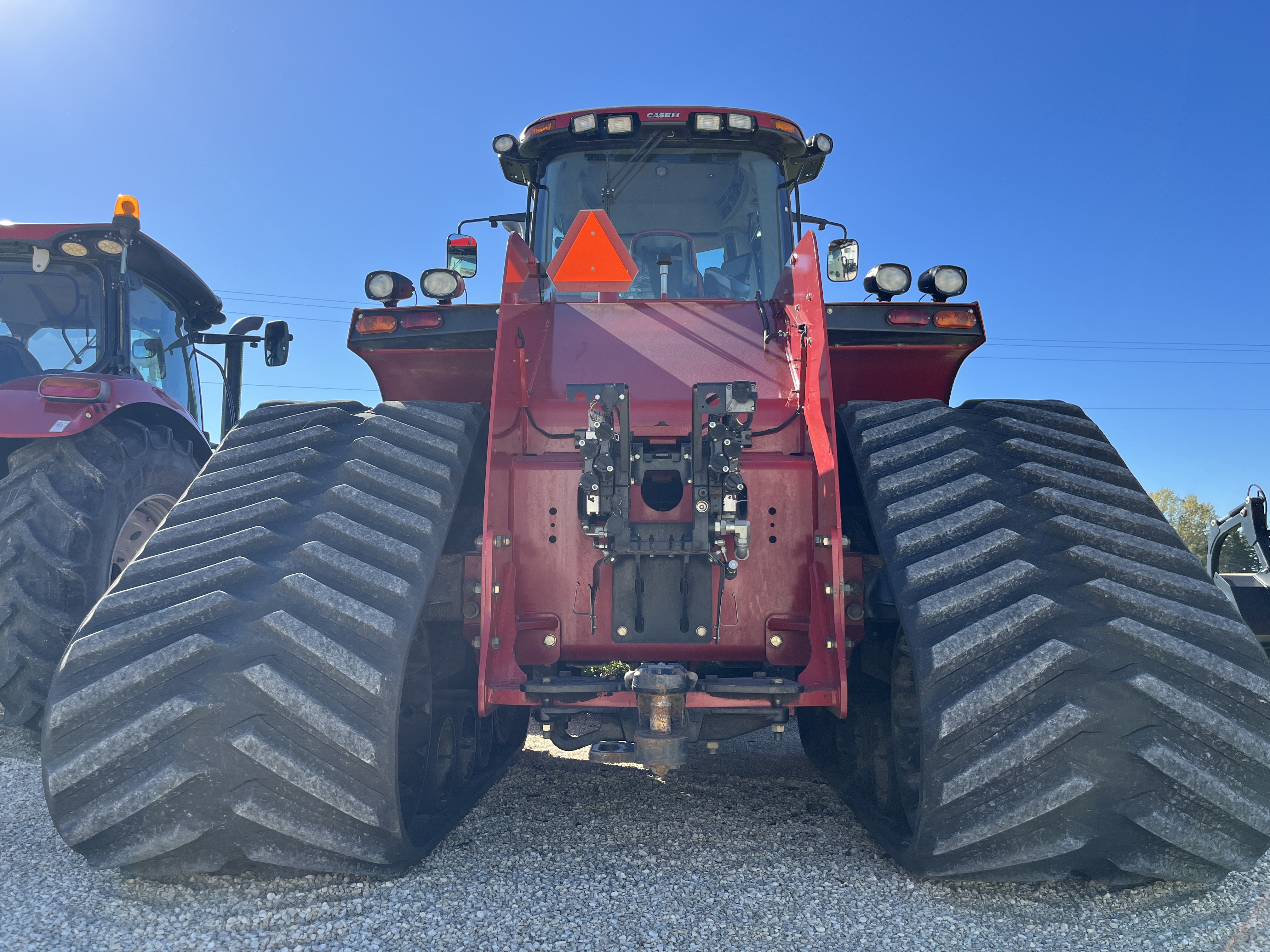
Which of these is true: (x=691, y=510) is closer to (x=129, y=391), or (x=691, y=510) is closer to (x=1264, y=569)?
(x=129, y=391)

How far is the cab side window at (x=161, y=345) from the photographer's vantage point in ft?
17.2

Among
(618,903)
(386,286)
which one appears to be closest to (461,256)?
(386,286)

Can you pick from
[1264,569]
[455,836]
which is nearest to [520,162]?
[455,836]

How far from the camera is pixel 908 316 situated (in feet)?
11.5

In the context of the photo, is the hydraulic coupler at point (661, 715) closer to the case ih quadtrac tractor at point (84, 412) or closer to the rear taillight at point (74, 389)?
the case ih quadtrac tractor at point (84, 412)

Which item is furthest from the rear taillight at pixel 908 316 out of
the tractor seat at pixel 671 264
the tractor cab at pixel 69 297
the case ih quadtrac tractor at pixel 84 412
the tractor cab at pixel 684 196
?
the tractor cab at pixel 69 297

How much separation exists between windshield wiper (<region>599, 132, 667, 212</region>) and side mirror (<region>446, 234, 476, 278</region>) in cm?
70

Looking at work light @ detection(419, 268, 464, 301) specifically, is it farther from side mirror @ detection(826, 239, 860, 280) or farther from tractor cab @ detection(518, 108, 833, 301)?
side mirror @ detection(826, 239, 860, 280)

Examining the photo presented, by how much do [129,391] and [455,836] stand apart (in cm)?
298

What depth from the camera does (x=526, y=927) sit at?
7.58 ft

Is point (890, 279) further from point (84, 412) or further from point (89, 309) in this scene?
point (89, 309)

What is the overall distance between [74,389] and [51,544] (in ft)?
2.38

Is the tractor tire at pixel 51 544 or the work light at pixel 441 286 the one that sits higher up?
the work light at pixel 441 286

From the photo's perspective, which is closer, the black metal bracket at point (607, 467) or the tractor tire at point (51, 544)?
the black metal bracket at point (607, 467)
